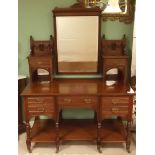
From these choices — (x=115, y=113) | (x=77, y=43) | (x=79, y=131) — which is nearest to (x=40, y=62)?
(x=77, y=43)

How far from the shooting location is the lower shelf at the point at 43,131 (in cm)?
246

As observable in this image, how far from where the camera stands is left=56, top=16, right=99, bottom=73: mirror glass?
2.56 m

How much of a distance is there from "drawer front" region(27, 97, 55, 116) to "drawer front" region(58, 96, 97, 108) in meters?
0.10

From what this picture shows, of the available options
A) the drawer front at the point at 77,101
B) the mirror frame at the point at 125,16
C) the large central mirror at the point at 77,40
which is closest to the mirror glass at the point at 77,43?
the large central mirror at the point at 77,40

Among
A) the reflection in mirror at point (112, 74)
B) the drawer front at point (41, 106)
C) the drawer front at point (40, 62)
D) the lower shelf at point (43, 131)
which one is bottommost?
the lower shelf at point (43, 131)

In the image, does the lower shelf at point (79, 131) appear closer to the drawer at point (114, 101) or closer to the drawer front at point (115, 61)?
the drawer at point (114, 101)

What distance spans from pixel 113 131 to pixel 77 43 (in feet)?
3.51

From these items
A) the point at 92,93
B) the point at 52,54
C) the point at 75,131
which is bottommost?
the point at 75,131

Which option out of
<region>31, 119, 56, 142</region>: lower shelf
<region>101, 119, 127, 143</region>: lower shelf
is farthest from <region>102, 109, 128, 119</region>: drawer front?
<region>31, 119, 56, 142</region>: lower shelf

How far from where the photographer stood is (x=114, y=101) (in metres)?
2.31
